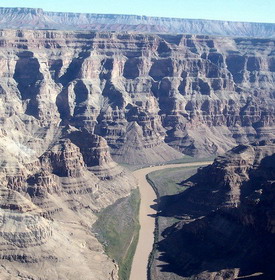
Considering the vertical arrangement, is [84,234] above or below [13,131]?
below

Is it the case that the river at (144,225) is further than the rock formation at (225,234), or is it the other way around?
the river at (144,225)

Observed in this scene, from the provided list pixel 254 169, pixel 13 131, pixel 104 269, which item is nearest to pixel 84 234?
pixel 104 269

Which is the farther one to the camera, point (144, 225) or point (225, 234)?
point (144, 225)

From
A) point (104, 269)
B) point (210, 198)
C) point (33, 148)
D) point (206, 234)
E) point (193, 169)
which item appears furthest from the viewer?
point (193, 169)

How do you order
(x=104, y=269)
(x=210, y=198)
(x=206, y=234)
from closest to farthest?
1. (x=104, y=269)
2. (x=206, y=234)
3. (x=210, y=198)

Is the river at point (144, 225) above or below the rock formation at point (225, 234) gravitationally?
below

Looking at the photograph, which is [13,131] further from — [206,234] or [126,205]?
[206,234]

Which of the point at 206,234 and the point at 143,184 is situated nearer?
the point at 206,234

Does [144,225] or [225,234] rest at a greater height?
[225,234]
